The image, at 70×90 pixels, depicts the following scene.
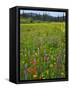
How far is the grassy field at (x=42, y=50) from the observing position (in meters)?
5.65

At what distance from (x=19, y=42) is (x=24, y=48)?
0.14m

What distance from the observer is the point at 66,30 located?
5973 mm

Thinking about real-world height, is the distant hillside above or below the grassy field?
above

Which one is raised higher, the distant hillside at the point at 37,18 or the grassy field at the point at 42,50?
the distant hillside at the point at 37,18

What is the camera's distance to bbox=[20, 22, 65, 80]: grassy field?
18.5 ft

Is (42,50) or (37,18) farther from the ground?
(37,18)

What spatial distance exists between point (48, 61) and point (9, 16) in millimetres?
995

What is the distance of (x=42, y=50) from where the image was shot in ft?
19.0

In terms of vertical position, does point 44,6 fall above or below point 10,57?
above

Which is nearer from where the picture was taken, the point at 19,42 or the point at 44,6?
the point at 19,42

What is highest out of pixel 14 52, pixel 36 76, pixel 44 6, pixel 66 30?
pixel 44 6

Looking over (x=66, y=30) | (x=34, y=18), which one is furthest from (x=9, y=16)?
(x=66, y=30)

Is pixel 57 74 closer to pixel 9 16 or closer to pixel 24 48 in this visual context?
pixel 24 48

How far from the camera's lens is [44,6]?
6.01 meters
